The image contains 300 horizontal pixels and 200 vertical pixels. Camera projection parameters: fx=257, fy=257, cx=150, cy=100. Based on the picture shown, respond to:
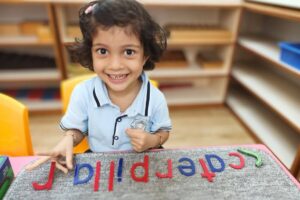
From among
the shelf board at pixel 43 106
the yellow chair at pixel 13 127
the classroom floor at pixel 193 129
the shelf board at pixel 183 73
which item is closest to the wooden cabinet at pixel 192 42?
the shelf board at pixel 183 73

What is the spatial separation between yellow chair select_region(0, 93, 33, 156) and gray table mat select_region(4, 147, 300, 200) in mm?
234

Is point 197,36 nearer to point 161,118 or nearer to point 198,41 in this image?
point 198,41

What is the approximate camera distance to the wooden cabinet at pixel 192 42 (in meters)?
2.08

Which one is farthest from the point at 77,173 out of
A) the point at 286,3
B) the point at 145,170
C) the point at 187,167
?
the point at 286,3

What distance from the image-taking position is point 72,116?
0.82 metres

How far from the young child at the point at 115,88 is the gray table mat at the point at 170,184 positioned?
2.0 inches

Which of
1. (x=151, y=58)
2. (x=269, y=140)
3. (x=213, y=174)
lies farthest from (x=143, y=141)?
(x=269, y=140)

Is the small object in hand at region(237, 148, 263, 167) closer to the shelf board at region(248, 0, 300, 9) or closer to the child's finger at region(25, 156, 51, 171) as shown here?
the child's finger at region(25, 156, 51, 171)

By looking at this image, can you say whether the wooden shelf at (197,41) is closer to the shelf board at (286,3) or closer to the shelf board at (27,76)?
the shelf board at (286,3)

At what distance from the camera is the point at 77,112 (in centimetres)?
83

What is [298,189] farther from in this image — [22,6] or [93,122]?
[22,6]

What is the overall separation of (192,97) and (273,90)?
2.51 feet

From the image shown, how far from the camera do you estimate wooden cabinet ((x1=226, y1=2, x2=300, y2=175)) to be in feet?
5.56

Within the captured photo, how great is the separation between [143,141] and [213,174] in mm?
201
